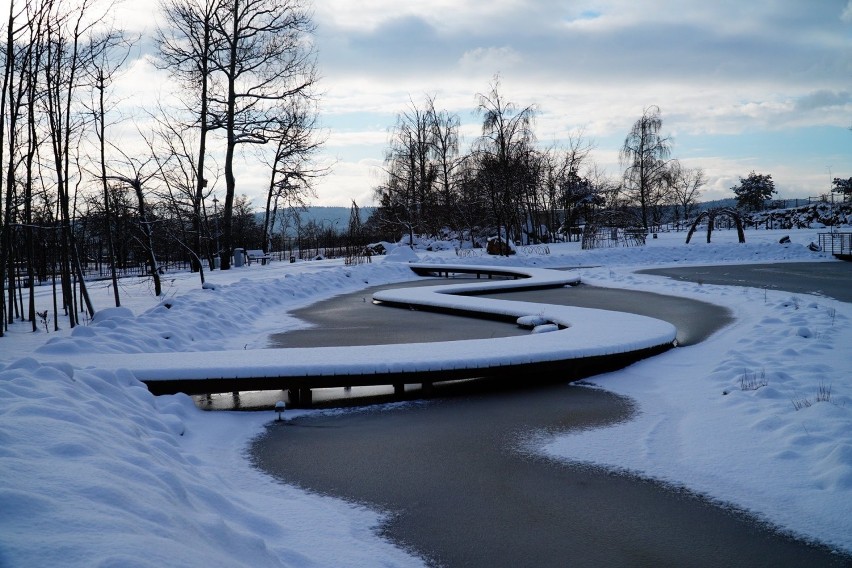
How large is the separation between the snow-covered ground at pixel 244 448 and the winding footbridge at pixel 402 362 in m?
0.25

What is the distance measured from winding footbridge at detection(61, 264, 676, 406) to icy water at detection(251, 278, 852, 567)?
286mm

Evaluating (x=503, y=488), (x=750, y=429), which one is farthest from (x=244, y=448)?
(x=750, y=429)

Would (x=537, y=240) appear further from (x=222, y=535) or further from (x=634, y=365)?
(x=222, y=535)

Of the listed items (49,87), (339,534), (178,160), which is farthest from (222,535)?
(178,160)

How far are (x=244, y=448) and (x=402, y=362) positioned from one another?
176 centimetres

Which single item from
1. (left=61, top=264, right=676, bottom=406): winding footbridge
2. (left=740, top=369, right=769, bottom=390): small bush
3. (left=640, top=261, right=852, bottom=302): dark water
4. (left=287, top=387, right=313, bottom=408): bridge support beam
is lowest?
(left=287, top=387, right=313, bottom=408): bridge support beam

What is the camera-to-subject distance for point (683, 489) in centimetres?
365

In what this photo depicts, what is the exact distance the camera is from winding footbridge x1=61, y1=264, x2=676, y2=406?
5496mm

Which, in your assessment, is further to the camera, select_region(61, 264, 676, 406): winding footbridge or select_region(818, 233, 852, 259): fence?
select_region(818, 233, 852, 259): fence

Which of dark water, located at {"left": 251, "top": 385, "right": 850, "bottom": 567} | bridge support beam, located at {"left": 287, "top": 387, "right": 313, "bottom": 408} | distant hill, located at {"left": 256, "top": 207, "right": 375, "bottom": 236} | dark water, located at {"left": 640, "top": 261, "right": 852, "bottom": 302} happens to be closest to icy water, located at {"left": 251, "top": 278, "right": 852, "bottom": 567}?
dark water, located at {"left": 251, "top": 385, "right": 850, "bottom": 567}

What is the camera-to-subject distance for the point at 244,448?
4523mm

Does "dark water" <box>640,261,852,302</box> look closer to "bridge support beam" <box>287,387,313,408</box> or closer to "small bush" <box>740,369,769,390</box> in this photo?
"small bush" <box>740,369,769,390</box>

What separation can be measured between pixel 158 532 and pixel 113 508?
21 cm

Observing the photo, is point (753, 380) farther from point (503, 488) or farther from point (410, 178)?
point (410, 178)
